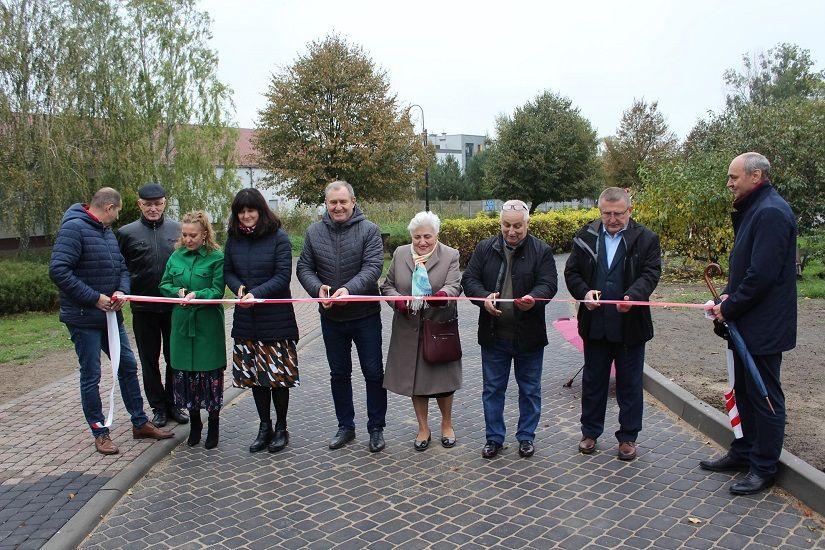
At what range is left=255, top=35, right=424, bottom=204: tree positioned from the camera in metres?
25.0

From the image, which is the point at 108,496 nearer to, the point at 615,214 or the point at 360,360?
the point at 360,360

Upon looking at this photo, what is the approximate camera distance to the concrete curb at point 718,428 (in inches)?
162

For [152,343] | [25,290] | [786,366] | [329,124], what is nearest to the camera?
[152,343]

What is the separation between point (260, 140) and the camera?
1018 inches

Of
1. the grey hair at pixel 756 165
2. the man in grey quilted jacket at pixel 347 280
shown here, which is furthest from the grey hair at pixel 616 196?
the man in grey quilted jacket at pixel 347 280

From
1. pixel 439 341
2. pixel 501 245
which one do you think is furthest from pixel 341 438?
pixel 501 245

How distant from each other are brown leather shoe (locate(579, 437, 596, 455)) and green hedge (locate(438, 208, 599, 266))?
44.2ft

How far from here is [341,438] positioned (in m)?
5.55

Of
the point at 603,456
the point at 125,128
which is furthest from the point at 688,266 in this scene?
the point at 125,128

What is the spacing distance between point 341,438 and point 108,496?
179 centimetres

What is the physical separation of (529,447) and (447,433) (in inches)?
27.8

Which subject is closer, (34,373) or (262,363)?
(262,363)

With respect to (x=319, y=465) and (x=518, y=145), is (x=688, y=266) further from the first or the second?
(x=518, y=145)

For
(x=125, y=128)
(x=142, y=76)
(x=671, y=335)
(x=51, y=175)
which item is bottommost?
(x=671, y=335)
